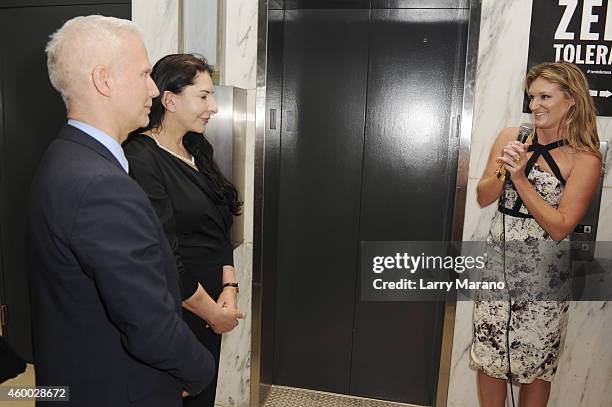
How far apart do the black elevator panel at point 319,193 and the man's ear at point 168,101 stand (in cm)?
109

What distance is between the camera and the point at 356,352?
9.49 ft

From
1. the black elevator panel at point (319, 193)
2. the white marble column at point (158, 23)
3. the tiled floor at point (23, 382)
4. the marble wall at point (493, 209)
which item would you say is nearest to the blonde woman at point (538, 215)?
the marble wall at point (493, 209)

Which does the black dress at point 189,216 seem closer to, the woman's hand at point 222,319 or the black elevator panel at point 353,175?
the woman's hand at point 222,319

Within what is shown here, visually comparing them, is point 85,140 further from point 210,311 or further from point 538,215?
point 538,215

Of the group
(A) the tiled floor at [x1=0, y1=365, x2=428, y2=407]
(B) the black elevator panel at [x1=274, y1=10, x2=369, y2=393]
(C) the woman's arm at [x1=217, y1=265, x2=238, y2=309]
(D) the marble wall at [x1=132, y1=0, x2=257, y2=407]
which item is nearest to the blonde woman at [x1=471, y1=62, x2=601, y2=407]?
(B) the black elevator panel at [x1=274, y1=10, x2=369, y2=393]

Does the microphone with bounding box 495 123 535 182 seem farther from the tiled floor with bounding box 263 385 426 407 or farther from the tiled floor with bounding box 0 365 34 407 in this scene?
the tiled floor with bounding box 0 365 34 407

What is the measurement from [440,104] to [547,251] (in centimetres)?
97

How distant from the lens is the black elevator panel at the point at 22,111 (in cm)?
280

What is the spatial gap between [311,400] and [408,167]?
149 cm

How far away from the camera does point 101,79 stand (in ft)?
3.67

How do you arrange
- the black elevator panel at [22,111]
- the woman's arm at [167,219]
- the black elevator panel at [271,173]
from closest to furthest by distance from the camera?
the woman's arm at [167,219] → the black elevator panel at [271,173] → the black elevator panel at [22,111]

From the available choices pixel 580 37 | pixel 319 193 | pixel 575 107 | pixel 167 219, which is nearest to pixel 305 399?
pixel 319 193

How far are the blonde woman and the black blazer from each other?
136 cm

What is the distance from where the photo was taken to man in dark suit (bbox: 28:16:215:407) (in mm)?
1030
